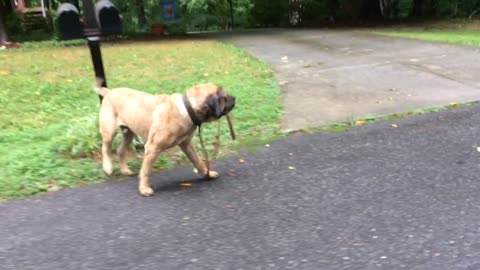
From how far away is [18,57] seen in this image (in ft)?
45.2

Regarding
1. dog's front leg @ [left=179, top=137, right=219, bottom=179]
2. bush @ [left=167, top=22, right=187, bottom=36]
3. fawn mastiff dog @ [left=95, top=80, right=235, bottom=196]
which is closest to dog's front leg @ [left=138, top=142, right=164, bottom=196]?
fawn mastiff dog @ [left=95, top=80, right=235, bottom=196]

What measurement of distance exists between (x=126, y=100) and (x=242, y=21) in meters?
22.6

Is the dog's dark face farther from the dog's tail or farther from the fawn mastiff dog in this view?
the dog's tail

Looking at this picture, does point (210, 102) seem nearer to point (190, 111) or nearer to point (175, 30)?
point (190, 111)

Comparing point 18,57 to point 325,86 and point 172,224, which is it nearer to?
point 325,86

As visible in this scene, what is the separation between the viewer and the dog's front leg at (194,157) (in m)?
4.49

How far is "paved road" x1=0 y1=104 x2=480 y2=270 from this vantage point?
3244 mm

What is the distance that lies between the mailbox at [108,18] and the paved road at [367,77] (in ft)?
7.24

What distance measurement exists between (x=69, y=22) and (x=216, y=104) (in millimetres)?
1844

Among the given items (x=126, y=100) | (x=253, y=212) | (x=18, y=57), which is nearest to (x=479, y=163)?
(x=253, y=212)

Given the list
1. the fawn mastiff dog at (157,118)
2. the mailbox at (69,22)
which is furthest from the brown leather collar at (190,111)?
the mailbox at (69,22)

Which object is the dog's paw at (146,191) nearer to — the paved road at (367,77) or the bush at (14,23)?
the paved road at (367,77)

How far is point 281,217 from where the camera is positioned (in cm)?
380

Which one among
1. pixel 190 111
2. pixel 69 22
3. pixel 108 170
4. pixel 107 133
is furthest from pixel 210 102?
pixel 69 22
